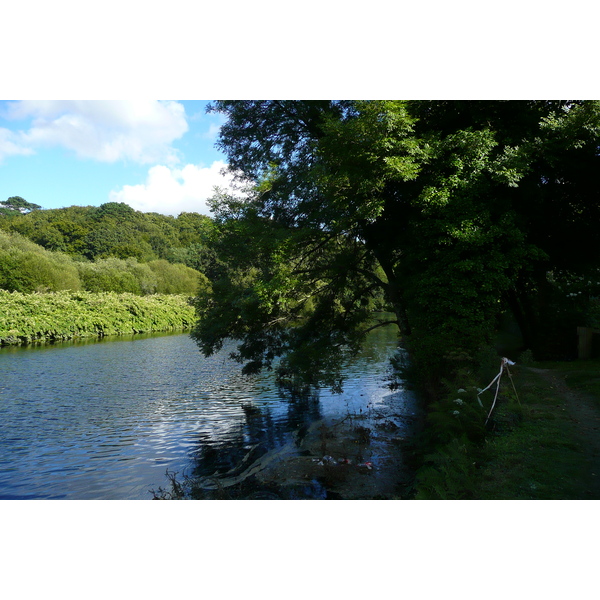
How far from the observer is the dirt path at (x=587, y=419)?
5.56 meters

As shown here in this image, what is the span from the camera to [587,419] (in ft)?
23.7

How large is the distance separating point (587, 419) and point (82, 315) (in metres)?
30.4

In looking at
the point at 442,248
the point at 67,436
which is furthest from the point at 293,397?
the point at 442,248

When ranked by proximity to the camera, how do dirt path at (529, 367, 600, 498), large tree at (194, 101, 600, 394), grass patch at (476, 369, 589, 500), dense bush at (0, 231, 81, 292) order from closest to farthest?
grass patch at (476, 369, 589, 500) < dirt path at (529, 367, 600, 498) < large tree at (194, 101, 600, 394) < dense bush at (0, 231, 81, 292)

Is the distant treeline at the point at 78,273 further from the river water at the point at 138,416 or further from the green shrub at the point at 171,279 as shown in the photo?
the river water at the point at 138,416

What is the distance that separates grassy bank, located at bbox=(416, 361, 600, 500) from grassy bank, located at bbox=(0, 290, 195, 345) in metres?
18.2

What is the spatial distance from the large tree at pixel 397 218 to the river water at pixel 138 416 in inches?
74.0

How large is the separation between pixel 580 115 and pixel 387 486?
769 centimetres

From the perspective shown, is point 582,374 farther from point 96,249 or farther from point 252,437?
point 96,249

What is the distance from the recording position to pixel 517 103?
9.86 meters

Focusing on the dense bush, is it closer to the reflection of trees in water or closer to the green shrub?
the green shrub

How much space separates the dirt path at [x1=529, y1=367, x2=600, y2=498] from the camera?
5.56 m

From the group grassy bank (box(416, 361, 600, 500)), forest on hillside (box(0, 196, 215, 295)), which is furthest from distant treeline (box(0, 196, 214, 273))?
grassy bank (box(416, 361, 600, 500))

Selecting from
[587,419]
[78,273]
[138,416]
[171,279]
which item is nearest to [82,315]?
[78,273]
